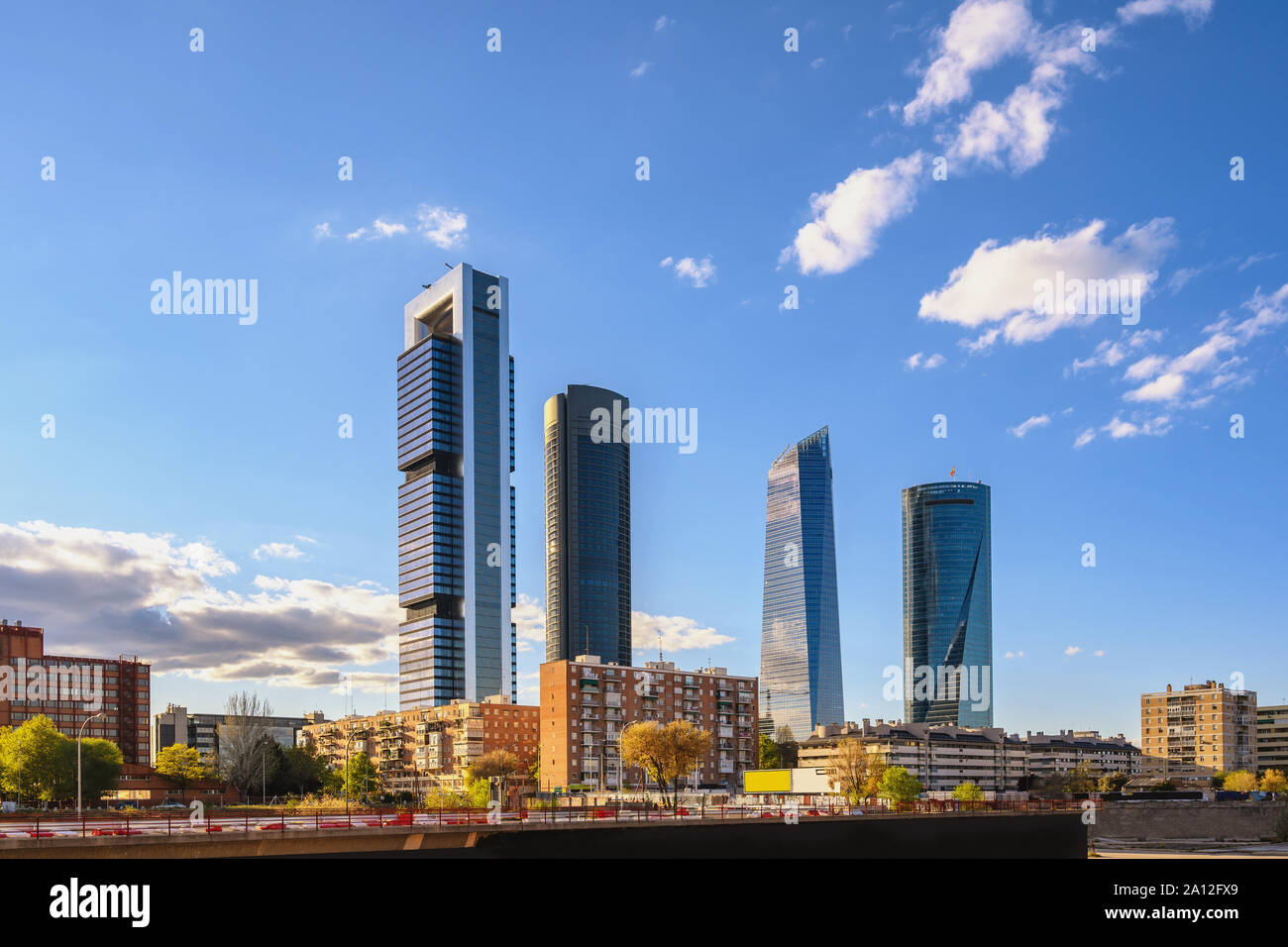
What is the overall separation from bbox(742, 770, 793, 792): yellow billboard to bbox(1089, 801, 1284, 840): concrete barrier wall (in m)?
55.5

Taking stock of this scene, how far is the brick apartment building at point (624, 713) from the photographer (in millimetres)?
164000

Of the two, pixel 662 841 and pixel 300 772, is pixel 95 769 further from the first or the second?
pixel 662 841

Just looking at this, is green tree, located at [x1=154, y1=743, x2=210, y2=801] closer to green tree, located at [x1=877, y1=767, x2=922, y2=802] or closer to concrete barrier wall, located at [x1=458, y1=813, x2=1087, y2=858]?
green tree, located at [x1=877, y1=767, x2=922, y2=802]

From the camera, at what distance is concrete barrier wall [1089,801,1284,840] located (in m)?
155

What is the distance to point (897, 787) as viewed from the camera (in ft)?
453

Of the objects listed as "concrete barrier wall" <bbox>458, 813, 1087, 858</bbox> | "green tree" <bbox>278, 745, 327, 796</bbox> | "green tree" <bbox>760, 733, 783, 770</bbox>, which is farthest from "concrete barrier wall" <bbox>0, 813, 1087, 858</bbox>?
"green tree" <bbox>760, 733, 783, 770</bbox>

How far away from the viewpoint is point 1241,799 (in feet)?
573

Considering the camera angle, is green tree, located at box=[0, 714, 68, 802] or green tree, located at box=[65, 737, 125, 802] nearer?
green tree, located at box=[0, 714, 68, 802]

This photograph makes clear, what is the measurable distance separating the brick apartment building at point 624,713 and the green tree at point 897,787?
34716mm

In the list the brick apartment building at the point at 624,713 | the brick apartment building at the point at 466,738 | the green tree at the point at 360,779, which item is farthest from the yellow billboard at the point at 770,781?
the brick apartment building at the point at 466,738

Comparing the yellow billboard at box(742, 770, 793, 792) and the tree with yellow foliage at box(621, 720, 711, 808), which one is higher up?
the tree with yellow foliage at box(621, 720, 711, 808)
